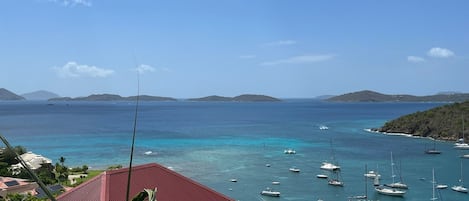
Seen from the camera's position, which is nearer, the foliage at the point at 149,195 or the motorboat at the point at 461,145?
Answer: the foliage at the point at 149,195

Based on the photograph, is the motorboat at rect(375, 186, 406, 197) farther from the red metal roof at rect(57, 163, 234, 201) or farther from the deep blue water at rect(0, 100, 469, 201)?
the red metal roof at rect(57, 163, 234, 201)

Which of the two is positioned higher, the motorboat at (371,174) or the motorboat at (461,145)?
the motorboat at (461,145)

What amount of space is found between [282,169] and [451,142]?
102ft

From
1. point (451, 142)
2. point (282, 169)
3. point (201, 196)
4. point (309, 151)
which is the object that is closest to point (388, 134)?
point (451, 142)

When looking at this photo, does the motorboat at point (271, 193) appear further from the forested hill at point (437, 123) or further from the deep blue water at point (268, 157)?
the forested hill at point (437, 123)

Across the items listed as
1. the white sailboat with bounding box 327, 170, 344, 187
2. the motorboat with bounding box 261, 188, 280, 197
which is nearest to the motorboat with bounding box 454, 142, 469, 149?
the white sailboat with bounding box 327, 170, 344, 187

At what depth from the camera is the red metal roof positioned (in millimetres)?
9094

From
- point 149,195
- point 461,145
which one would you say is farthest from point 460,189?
point 149,195

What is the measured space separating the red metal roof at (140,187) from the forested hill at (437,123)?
59.5 meters

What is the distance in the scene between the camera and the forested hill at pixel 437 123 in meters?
63.8

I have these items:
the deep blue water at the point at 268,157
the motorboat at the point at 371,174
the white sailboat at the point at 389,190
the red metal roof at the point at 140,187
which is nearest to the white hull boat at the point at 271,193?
the deep blue water at the point at 268,157

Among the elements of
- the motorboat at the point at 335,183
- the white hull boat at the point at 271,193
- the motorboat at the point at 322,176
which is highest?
the motorboat at the point at 322,176

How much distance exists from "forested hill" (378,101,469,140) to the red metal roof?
59.5 metres

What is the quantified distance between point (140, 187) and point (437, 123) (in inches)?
2661
